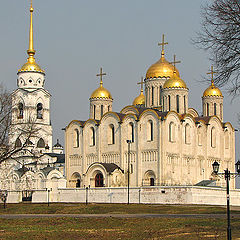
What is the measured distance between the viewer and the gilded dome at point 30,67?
8950 cm

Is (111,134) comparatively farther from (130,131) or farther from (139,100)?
(139,100)

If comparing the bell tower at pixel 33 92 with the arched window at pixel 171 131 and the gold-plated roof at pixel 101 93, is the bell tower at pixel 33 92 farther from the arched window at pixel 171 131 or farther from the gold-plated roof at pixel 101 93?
the arched window at pixel 171 131

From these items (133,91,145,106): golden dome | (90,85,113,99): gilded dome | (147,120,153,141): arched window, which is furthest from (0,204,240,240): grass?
(133,91,145,106): golden dome

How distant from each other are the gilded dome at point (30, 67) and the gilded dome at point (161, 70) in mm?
21720

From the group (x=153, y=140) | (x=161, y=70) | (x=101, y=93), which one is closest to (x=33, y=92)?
(x=101, y=93)

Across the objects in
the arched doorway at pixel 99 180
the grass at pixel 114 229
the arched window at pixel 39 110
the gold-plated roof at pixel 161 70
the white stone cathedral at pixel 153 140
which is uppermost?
the gold-plated roof at pixel 161 70

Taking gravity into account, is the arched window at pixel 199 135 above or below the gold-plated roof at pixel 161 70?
below

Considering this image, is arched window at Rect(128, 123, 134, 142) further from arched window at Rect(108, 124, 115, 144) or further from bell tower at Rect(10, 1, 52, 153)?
bell tower at Rect(10, 1, 52, 153)

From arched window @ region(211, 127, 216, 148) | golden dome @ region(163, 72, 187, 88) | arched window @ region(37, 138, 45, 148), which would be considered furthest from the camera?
arched window @ region(37, 138, 45, 148)

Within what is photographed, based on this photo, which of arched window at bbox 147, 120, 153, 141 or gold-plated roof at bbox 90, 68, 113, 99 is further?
gold-plated roof at bbox 90, 68, 113, 99

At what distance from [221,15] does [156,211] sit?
21.1m

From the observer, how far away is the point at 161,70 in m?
74.1

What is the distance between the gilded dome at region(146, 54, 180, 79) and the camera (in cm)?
7394

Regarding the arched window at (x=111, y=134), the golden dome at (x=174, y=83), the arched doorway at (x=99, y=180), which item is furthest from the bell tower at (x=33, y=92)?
the golden dome at (x=174, y=83)
